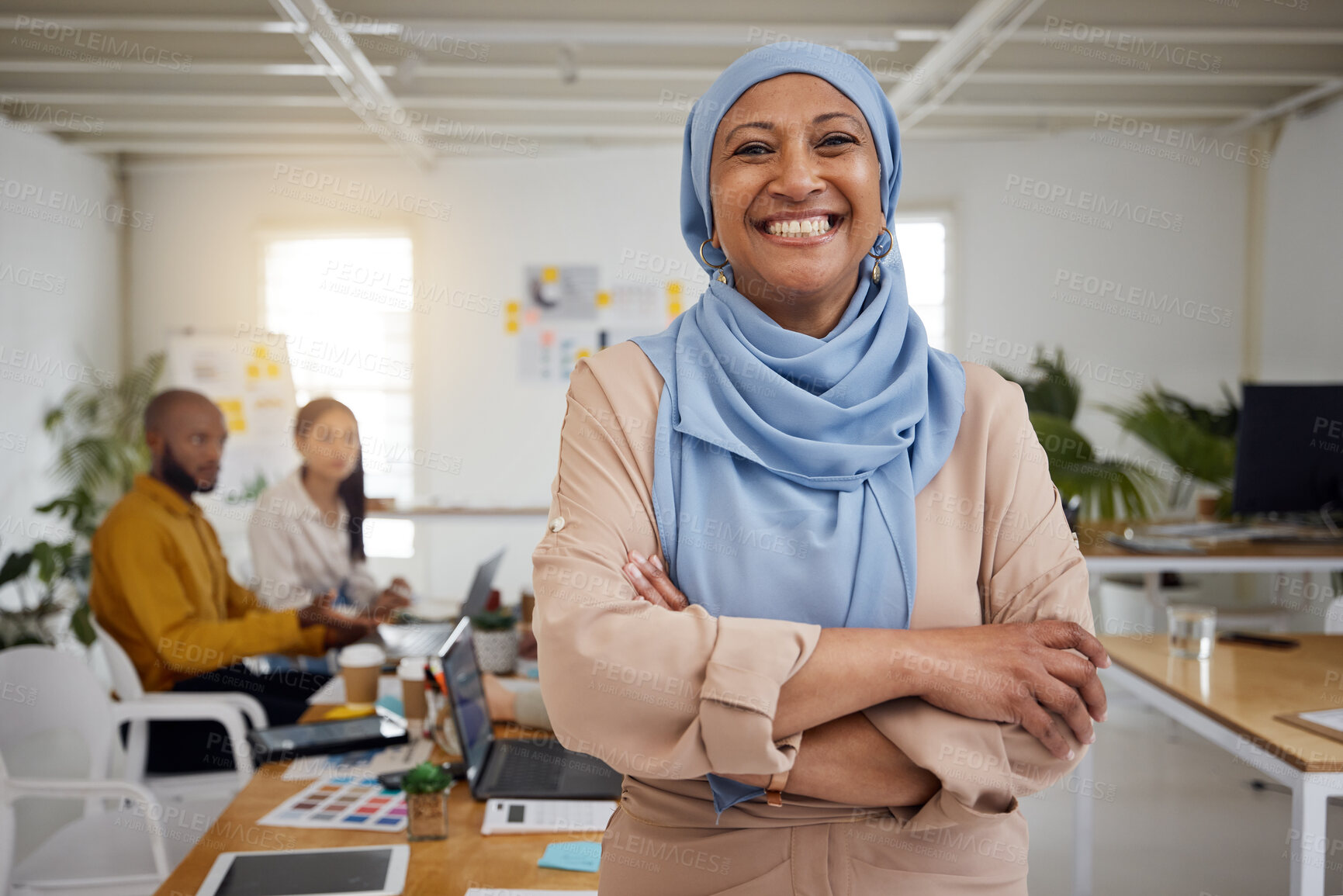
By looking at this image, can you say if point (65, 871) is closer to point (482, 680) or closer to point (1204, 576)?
point (482, 680)

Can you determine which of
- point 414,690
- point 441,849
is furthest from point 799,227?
point 414,690

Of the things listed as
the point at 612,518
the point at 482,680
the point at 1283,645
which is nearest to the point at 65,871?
the point at 482,680

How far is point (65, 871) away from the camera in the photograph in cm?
200

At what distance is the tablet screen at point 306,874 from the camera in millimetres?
1401

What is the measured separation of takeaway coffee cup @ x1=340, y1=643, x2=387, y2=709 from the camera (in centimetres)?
229

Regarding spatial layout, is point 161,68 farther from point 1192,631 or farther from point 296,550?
point 1192,631

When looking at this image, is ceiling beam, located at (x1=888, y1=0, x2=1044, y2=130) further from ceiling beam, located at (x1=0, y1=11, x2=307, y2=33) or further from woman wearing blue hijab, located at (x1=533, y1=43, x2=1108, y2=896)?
woman wearing blue hijab, located at (x1=533, y1=43, x2=1108, y2=896)

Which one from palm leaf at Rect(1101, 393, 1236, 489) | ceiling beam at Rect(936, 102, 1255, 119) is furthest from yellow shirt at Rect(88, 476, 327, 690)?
ceiling beam at Rect(936, 102, 1255, 119)

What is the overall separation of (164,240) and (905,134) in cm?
521

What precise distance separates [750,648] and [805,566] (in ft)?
0.48

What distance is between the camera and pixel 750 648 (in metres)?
0.96

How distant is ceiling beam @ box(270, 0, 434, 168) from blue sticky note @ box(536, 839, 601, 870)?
3.50m

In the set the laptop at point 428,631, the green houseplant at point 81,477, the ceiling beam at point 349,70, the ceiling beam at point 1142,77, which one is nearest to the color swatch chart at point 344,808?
the laptop at point 428,631

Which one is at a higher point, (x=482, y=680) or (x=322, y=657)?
(x=482, y=680)
